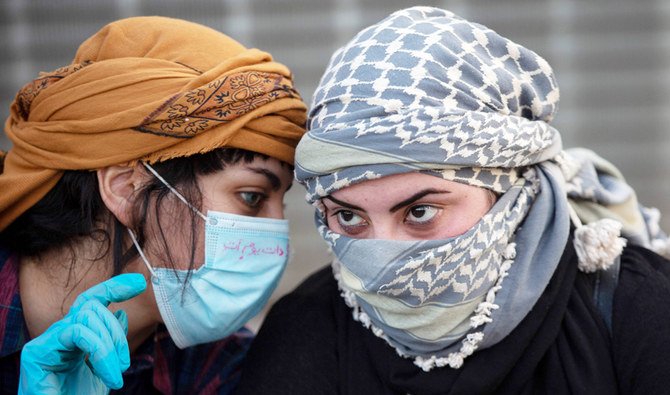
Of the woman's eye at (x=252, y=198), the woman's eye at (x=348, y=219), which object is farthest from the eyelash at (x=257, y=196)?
the woman's eye at (x=348, y=219)

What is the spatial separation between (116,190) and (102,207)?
0.23 feet

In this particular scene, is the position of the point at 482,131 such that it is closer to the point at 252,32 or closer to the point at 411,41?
the point at 411,41

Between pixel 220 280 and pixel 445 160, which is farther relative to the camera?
pixel 220 280

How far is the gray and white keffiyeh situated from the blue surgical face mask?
1.08 feet

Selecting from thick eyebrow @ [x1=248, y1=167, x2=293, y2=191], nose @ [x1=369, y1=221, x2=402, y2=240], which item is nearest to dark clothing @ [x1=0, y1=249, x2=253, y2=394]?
thick eyebrow @ [x1=248, y1=167, x2=293, y2=191]

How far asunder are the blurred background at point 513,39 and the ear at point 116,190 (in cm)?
528

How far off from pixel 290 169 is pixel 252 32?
5386 millimetres

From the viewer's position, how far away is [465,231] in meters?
2.27

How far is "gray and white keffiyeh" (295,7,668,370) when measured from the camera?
2.22 m

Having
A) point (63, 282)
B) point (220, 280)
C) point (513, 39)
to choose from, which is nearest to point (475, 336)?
point (220, 280)

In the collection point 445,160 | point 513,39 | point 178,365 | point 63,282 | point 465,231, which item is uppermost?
point 445,160

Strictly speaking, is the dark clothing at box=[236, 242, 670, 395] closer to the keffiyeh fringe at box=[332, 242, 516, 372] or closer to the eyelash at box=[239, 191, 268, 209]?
the keffiyeh fringe at box=[332, 242, 516, 372]

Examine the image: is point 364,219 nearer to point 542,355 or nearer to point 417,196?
point 417,196

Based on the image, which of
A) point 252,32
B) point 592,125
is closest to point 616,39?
point 592,125
